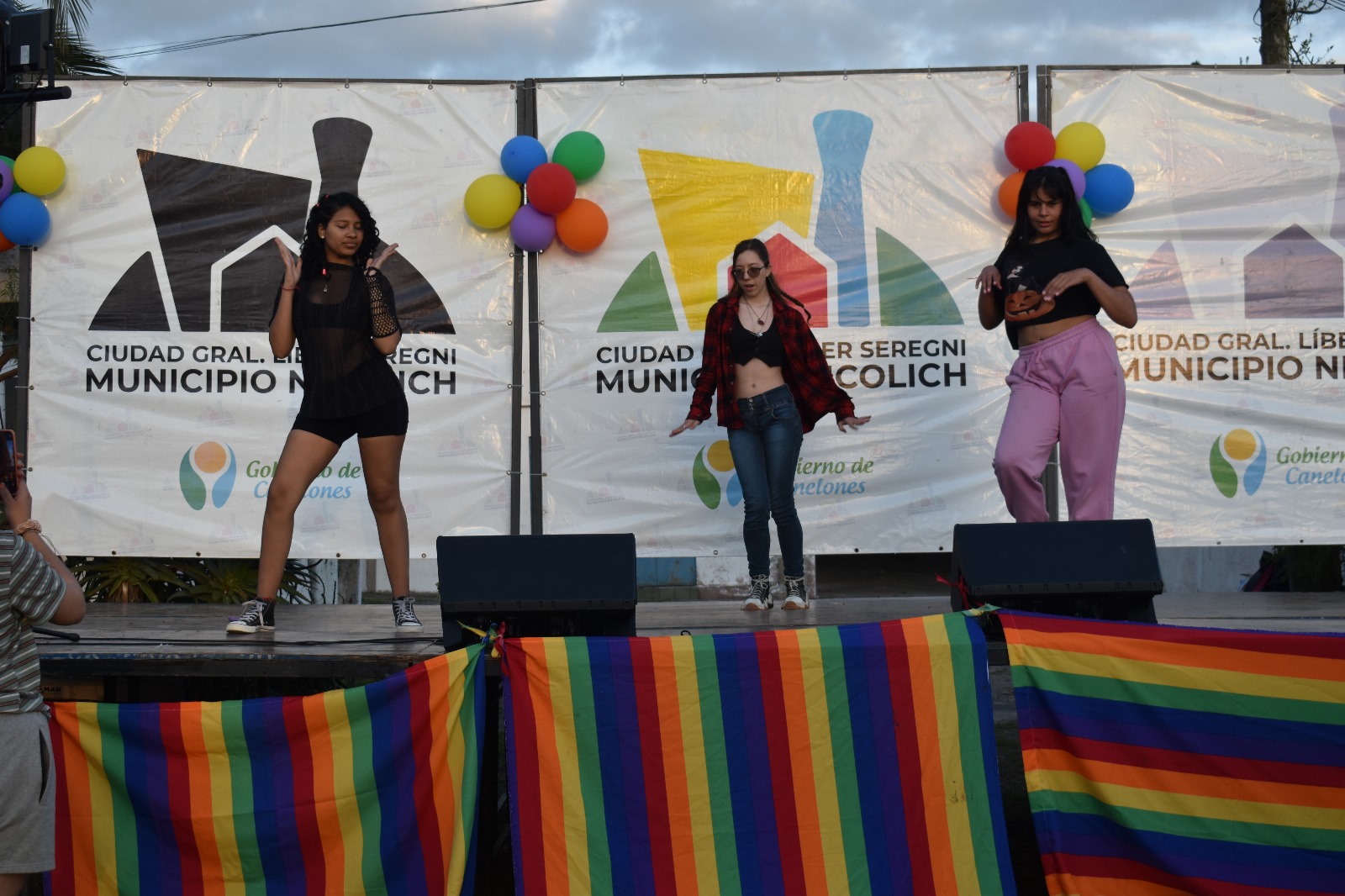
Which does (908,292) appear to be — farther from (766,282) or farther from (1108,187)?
(766,282)

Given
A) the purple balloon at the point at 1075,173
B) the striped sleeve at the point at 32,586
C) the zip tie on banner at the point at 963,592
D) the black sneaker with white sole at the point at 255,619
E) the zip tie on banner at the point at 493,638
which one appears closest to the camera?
the striped sleeve at the point at 32,586

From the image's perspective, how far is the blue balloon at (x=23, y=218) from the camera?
5863 mm

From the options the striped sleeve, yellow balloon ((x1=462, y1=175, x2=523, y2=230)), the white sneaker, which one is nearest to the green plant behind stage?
yellow balloon ((x1=462, y1=175, x2=523, y2=230))

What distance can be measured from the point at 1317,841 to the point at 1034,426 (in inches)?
65.5

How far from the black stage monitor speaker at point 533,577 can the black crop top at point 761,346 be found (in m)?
1.71

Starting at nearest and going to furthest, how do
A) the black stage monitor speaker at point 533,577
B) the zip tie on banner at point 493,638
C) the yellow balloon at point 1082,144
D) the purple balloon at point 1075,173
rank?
1. the zip tie on banner at point 493,638
2. the black stage monitor speaker at point 533,577
3. the purple balloon at point 1075,173
4. the yellow balloon at point 1082,144

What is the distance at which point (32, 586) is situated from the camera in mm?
2748

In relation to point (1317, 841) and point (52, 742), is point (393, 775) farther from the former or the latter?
point (1317, 841)

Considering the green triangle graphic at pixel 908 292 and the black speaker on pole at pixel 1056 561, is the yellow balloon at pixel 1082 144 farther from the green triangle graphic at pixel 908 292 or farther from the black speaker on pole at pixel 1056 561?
the black speaker on pole at pixel 1056 561

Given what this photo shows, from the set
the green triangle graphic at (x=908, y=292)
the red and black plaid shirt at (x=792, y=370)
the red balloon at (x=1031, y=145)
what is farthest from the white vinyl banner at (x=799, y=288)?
the red and black plaid shirt at (x=792, y=370)

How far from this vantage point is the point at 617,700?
295 centimetres

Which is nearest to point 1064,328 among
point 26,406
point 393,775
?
point 393,775

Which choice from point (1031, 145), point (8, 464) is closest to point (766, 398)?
point (1031, 145)

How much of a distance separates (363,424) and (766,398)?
158 cm
